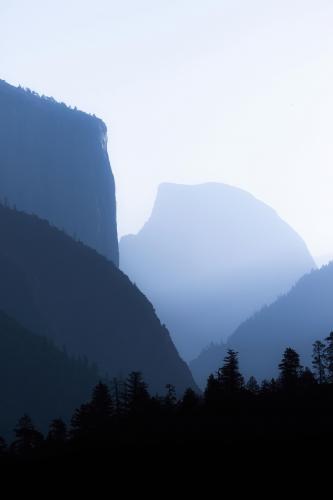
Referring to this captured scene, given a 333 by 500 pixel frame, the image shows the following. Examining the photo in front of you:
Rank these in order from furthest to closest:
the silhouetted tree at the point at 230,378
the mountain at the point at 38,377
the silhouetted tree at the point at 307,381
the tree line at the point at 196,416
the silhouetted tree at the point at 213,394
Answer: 1. the mountain at the point at 38,377
2. the silhouetted tree at the point at 230,378
3. the silhouetted tree at the point at 307,381
4. the silhouetted tree at the point at 213,394
5. the tree line at the point at 196,416

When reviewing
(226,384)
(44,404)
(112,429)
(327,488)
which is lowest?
(327,488)

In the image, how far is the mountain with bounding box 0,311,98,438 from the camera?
159000 mm

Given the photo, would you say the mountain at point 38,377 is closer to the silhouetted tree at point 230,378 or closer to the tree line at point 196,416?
the tree line at point 196,416

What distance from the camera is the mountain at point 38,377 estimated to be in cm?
15900

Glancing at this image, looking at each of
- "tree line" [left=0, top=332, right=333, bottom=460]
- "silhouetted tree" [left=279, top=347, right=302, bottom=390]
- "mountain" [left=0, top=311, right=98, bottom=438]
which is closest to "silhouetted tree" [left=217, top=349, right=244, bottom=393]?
"tree line" [left=0, top=332, right=333, bottom=460]

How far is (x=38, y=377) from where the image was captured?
565 feet

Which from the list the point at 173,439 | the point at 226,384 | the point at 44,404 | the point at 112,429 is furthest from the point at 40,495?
the point at 44,404

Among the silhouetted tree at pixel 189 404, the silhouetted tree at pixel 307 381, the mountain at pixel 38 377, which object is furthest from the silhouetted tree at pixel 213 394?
the mountain at pixel 38 377

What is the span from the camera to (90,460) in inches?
1638

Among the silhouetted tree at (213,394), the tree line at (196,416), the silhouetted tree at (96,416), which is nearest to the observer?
the tree line at (196,416)

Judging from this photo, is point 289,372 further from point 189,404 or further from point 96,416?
point 96,416

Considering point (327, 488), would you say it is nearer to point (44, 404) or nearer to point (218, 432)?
point (218, 432)

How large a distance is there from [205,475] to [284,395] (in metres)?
26.7

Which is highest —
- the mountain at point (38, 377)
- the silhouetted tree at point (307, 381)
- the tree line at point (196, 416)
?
the mountain at point (38, 377)
